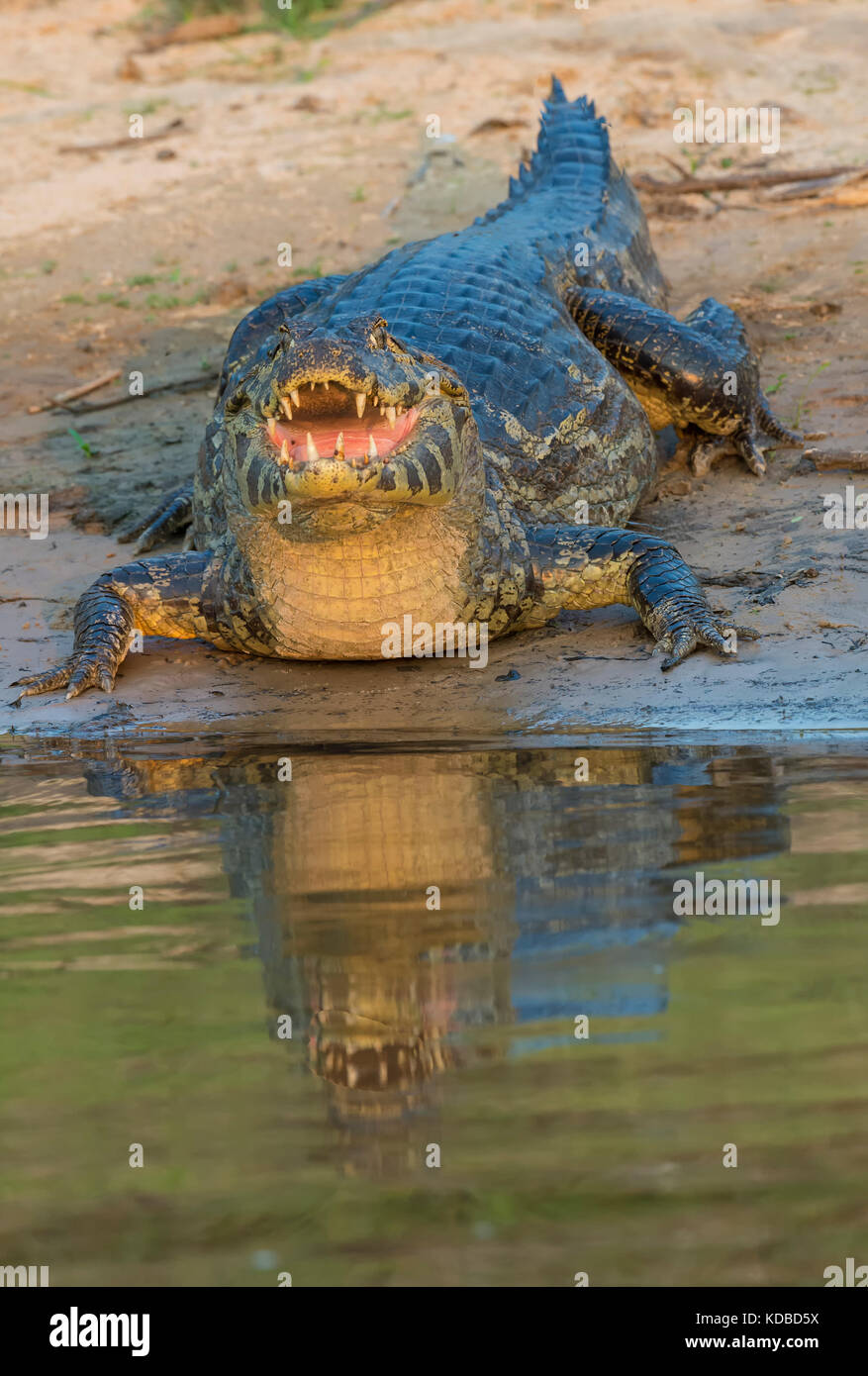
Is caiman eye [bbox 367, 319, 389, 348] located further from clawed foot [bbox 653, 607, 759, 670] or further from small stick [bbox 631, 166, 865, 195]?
small stick [bbox 631, 166, 865, 195]

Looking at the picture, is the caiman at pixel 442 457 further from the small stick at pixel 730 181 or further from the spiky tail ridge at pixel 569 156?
the small stick at pixel 730 181

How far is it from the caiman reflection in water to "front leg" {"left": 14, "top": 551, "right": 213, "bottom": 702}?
697mm

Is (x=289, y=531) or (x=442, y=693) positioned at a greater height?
(x=289, y=531)

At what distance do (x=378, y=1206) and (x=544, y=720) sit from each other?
269 cm

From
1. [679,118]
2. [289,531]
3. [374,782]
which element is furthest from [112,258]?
[374,782]

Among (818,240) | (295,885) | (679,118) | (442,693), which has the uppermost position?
(679,118)

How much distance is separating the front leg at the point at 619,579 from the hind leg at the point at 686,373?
1.57 metres

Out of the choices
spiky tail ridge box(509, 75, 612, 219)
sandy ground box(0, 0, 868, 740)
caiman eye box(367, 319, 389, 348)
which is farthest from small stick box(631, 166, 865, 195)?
caiman eye box(367, 319, 389, 348)

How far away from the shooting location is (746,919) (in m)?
3.39

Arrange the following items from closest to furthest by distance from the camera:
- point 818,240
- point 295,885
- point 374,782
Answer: point 295,885, point 374,782, point 818,240

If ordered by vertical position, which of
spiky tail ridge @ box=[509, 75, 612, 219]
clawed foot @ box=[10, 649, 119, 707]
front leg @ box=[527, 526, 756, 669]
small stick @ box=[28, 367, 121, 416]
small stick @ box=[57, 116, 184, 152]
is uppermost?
small stick @ box=[57, 116, 184, 152]

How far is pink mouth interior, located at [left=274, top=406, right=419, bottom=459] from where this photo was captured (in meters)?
4.64

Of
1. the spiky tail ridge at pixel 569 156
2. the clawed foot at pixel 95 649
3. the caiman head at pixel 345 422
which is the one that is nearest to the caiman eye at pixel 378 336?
the caiman head at pixel 345 422

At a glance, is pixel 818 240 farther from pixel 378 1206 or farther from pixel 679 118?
pixel 378 1206
